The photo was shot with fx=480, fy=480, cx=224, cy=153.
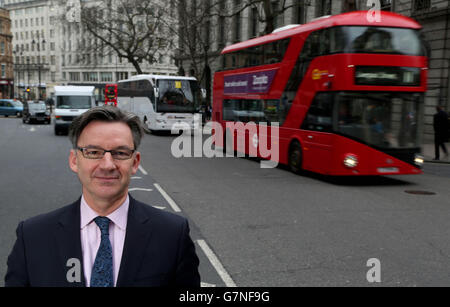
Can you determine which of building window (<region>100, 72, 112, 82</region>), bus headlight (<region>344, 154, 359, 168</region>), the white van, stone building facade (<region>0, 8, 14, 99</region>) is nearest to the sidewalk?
bus headlight (<region>344, 154, 359, 168</region>)

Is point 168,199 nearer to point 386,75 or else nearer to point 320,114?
point 320,114

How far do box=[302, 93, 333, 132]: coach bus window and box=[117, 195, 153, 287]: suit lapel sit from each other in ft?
32.8

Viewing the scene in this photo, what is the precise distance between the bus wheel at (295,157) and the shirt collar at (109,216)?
11427mm

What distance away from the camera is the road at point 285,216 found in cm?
534

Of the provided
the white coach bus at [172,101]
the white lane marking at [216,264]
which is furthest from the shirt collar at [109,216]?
the white coach bus at [172,101]

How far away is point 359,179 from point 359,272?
325 inches

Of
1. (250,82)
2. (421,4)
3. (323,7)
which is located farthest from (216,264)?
(323,7)

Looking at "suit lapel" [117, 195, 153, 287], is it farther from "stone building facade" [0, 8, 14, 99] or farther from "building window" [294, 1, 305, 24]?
"stone building facade" [0, 8, 14, 99]

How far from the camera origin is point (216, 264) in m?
5.52

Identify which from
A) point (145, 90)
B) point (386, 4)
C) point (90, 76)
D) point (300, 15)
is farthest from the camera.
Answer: point (90, 76)

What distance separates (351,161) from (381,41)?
2.88 meters

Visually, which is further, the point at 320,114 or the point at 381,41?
the point at 320,114

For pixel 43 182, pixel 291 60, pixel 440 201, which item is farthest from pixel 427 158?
pixel 43 182

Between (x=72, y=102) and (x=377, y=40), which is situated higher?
(x=377, y=40)
